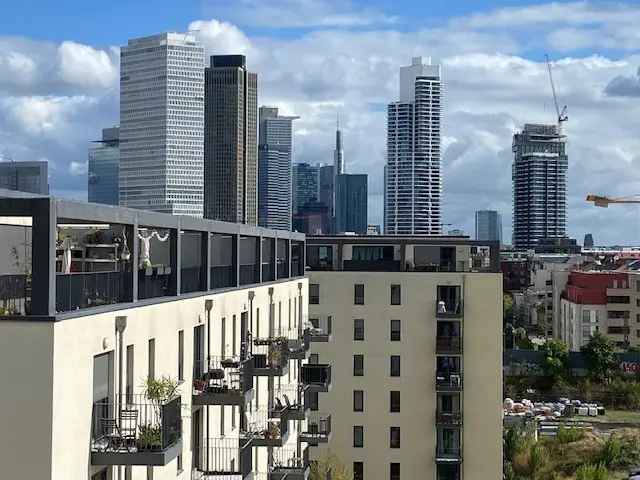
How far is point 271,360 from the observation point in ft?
93.5

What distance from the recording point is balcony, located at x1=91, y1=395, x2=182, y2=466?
15.6 meters

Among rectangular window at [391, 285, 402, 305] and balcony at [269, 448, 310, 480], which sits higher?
rectangular window at [391, 285, 402, 305]

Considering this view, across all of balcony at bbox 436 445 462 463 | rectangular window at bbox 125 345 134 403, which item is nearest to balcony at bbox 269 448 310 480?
rectangular window at bbox 125 345 134 403

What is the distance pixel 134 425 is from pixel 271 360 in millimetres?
11664

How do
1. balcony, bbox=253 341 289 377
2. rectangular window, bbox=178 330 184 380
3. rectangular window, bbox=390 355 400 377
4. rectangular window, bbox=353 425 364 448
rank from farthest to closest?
rectangular window, bbox=353 425 364 448, rectangular window, bbox=390 355 400 377, balcony, bbox=253 341 289 377, rectangular window, bbox=178 330 184 380

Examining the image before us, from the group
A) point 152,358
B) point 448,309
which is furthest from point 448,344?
point 152,358

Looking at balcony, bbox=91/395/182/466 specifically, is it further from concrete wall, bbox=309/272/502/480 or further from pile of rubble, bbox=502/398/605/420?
pile of rubble, bbox=502/398/605/420

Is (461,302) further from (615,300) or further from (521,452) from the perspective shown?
(615,300)

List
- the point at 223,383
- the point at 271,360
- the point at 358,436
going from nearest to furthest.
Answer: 1. the point at 223,383
2. the point at 271,360
3. the point at 358,436

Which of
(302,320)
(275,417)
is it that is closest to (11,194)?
(275,417)

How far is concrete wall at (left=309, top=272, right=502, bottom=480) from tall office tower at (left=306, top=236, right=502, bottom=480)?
5 cm

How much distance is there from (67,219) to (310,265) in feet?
122

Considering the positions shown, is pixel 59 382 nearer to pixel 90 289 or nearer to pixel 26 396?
pixel 26 396

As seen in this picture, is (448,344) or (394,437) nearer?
(448,344)
